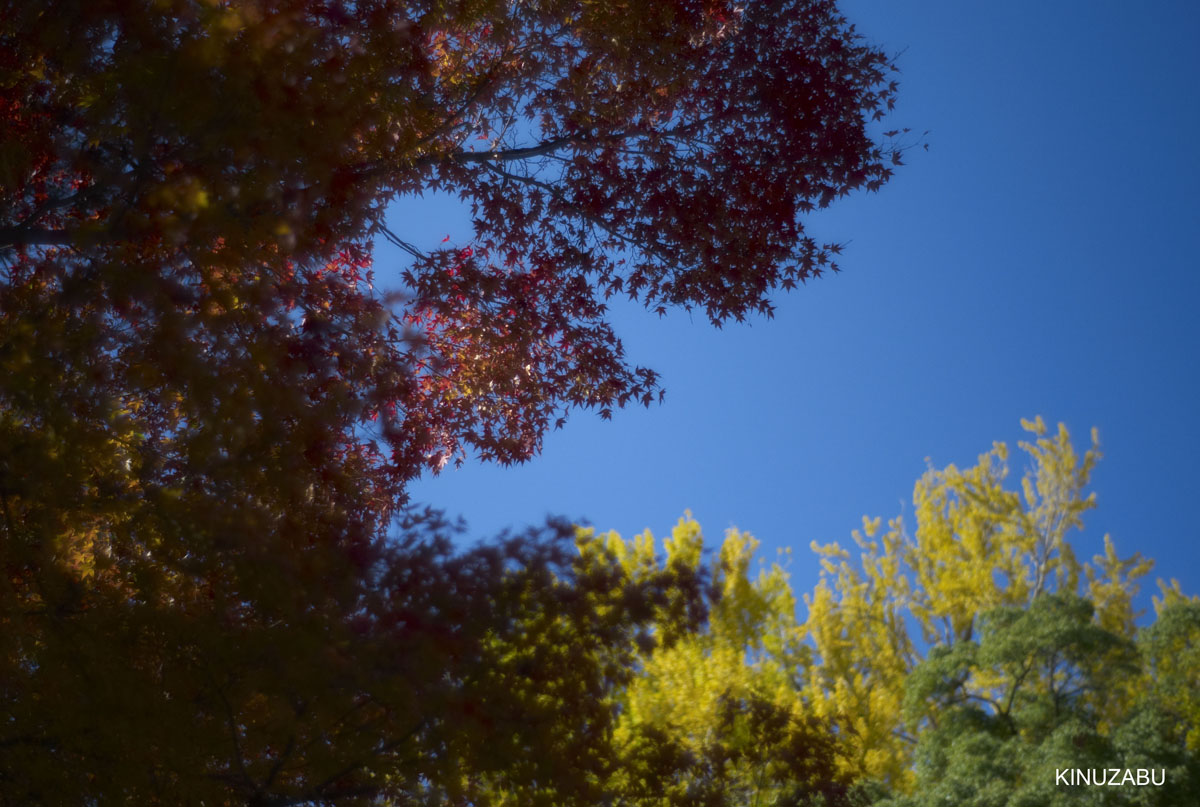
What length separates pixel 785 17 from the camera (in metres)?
4.84

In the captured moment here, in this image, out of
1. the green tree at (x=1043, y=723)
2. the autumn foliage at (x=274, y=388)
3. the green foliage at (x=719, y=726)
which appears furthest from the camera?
the green tree at (x=1043, y=723)

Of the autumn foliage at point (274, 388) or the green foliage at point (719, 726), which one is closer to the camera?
the autumn foliage at point (274, 388)

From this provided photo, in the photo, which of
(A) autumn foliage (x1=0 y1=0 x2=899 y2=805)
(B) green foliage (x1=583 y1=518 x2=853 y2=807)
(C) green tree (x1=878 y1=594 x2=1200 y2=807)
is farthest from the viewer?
(C) green tree (x1=878 y1=594 x2=1200 y2=807)

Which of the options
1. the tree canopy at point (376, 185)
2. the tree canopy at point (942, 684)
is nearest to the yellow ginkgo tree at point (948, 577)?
the tree canopy at point (942, 684)

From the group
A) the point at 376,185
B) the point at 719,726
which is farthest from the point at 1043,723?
the point at 376,185

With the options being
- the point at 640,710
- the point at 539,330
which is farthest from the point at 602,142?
the point at 640,710

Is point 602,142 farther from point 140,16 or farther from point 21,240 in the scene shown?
point 21,240

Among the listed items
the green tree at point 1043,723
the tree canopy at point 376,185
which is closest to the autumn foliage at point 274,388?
the tree canopy at point 376,185

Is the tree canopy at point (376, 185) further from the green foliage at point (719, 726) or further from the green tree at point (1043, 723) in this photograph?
the green tree at point (1043, 723)

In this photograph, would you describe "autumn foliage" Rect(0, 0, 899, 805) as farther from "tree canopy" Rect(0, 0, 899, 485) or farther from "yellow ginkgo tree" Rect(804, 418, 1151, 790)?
"yellow ginkgo tree" Rect(804, 418, 1151, 790)

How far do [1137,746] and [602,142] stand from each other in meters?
8.12

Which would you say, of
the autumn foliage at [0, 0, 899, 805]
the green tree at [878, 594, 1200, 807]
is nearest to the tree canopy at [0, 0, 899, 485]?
the autumn foliage at [0, 0, 899, 805]

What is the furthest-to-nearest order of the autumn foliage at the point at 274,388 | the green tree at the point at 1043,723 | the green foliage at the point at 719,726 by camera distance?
the green tree at the point at 1043,723 < the green foliage at the point at 719,726 < the autumn foliage at the point at 274,388

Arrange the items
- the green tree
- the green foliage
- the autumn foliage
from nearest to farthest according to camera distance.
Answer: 1. the autumn foliage
2. the green foliage
3. the green tree
